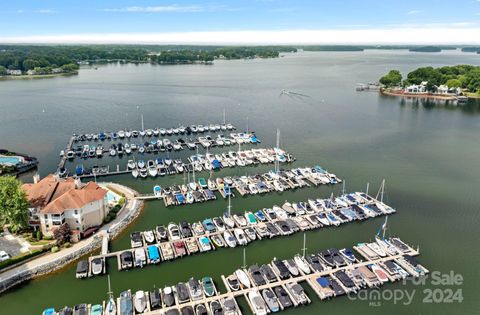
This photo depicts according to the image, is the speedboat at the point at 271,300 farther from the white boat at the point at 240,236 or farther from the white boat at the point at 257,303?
the white boat at the point at 240,236

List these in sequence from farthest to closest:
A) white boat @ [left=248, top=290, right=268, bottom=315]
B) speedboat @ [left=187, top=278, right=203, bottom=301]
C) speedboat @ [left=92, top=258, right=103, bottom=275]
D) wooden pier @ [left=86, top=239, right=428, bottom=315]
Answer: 1. speedboat @ [left=92, top=258, right=103, bottom=275]
2. speedboat @ [left=187, top=278, right=203, bottom=301]
3. wooden pier @ [left=86, top=239, right=428, bottom=315]
4. white boat @ [left=248, top=290, right=268, bottom=315]

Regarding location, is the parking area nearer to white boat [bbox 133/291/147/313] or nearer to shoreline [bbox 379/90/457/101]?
white boat [bbox 133/291/147/313]

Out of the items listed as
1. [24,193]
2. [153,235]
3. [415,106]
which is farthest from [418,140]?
[24,193]

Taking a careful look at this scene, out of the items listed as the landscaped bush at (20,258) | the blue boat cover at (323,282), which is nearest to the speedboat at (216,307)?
the blue boat cover at (323,282)


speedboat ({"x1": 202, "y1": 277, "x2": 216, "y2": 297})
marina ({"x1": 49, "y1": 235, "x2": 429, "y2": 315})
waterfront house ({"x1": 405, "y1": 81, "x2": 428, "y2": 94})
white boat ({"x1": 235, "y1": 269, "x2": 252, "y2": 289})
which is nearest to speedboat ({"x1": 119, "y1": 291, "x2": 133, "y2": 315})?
marina ({"x1": 49, "y1": 235, "x2": 429, "y2": 315})

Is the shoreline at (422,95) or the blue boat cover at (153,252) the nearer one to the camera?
the blue boat cover at (153,252)
